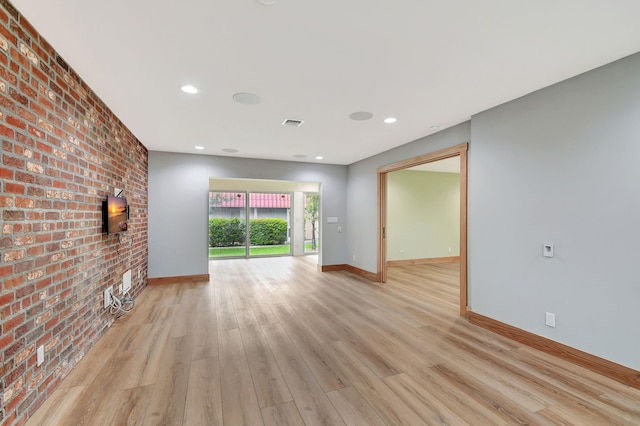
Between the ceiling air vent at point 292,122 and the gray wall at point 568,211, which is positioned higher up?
the ceiling air vent at point 292,122

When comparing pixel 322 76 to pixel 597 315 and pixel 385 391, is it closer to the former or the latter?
pixel 385 391

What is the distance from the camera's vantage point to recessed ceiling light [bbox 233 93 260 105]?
277cm

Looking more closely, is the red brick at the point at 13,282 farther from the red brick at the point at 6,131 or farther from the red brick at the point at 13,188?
the red brick at the point at 6,131

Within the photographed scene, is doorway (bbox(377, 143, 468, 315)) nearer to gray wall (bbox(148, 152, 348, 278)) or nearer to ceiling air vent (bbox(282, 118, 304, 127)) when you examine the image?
ceiling air vent (bbox(282, 118, 304, 127))

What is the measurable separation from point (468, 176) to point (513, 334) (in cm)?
181

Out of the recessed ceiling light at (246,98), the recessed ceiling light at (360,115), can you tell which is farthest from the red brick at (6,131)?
the recessed ceiling light at (360,115)

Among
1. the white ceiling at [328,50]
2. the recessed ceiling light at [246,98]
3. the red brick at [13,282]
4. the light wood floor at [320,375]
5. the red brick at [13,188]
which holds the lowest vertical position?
the light wood floor at [320,375]

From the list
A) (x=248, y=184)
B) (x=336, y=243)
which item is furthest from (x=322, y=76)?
(x=248, y=184)

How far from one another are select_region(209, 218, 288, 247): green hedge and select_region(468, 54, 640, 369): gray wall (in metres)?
6.41

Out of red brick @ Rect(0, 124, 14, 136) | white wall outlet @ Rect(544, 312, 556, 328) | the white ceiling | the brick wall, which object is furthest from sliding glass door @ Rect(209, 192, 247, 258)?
white wall outlet @ Rect(544, 312, 556, 328)

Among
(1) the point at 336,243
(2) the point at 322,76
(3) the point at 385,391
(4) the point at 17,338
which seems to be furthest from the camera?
(1) the point at 336,243

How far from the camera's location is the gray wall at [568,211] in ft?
7.00

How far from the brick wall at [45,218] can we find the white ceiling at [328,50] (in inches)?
9.4

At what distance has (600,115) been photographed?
2277mm
